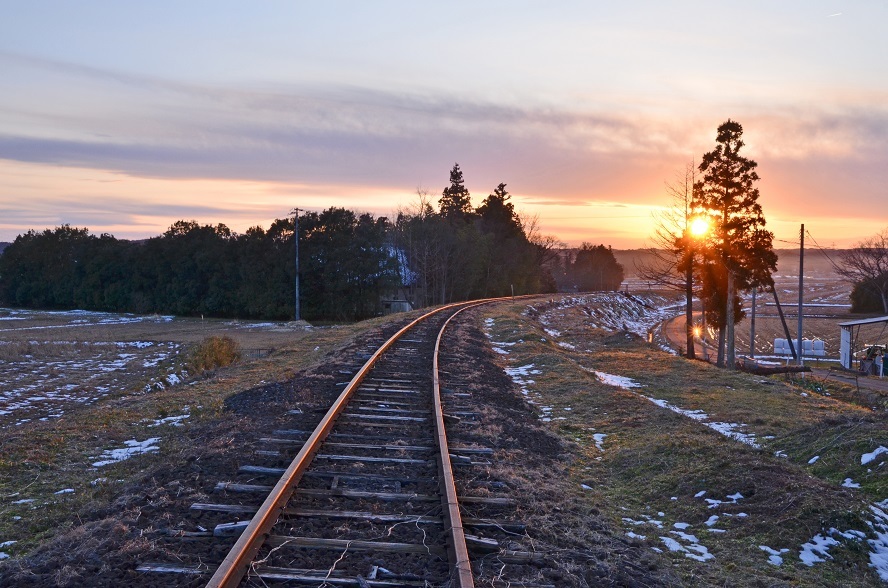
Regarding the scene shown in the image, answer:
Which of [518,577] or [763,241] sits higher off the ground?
[763,241]

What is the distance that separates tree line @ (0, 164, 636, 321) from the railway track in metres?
61.2

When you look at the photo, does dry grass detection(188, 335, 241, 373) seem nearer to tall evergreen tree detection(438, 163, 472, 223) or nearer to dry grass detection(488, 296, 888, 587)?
dry grass detection(488, 296, 888, 587)

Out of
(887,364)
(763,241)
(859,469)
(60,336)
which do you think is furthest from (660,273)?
(60,336)

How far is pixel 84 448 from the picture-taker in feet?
26.6

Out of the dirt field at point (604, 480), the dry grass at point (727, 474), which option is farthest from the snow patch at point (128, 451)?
the dry grass at point (727, 474)

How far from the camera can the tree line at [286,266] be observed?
229ft

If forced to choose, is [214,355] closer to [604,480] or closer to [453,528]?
[604,480]

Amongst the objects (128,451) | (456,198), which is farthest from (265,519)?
(456,198)

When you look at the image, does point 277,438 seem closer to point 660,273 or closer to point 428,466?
point 428,466

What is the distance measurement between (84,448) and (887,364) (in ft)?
124

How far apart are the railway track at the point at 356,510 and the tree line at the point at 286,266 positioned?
61205mm

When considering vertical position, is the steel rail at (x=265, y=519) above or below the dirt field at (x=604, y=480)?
above

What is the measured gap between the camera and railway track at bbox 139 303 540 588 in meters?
4.21

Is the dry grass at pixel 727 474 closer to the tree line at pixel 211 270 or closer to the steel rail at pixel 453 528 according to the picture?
the steel rail at pixel 453 528
